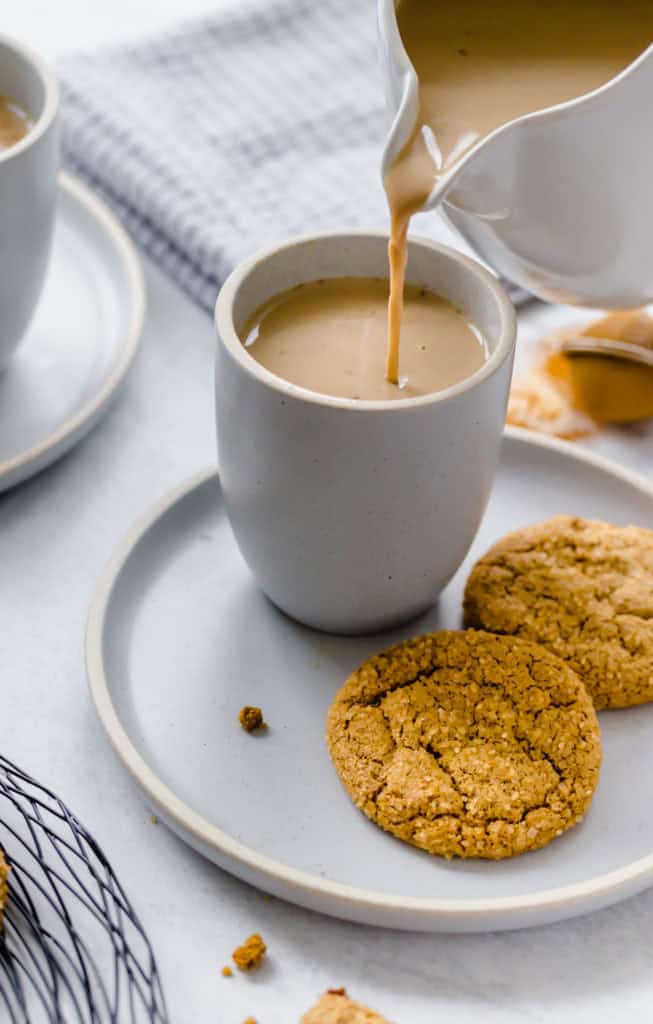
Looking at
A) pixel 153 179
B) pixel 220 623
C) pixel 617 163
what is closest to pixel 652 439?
pixel 617 163

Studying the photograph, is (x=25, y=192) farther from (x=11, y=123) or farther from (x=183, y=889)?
(x=183, y=889)

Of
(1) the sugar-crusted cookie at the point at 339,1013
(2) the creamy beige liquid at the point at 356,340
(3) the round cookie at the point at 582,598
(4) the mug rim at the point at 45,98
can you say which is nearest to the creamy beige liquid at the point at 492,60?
(2) the creamy beige liquid at the point at 356,340

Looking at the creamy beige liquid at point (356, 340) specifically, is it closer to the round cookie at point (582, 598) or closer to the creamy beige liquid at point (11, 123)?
the round cookie at point (582, 598)

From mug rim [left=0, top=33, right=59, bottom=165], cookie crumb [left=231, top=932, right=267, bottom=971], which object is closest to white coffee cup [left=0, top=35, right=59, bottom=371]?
mug rim [left=0, top=33, right=59, bottom=165]

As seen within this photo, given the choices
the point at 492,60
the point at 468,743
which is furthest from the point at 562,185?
the point at 468,743

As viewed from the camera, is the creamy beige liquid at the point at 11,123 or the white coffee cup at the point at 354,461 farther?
the creamy beige liquid at the point at 11,123

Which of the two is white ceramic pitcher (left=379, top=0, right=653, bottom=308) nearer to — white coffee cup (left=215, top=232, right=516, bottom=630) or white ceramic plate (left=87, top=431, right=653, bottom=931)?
white coffee cup (left=215, top=232, right=516, bottom=630)
